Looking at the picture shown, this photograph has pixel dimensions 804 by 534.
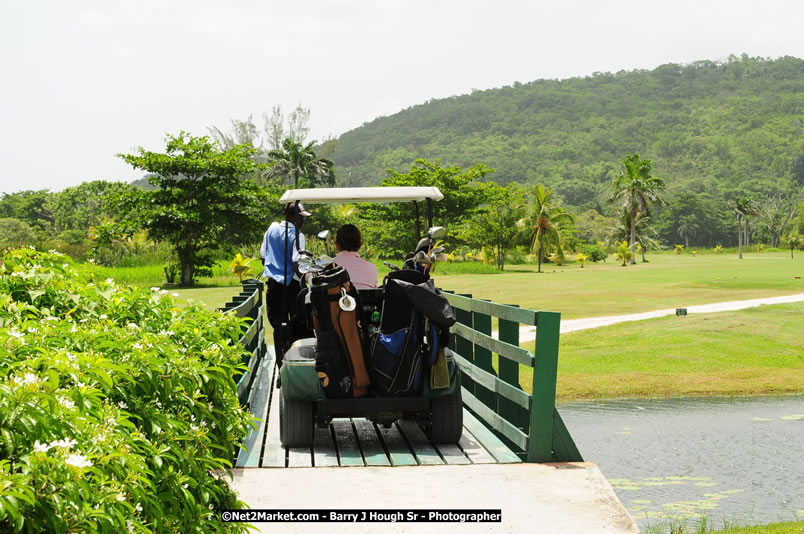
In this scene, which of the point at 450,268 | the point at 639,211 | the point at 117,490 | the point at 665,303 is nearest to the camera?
the point at 117,490

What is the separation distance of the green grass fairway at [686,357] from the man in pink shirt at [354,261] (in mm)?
9422

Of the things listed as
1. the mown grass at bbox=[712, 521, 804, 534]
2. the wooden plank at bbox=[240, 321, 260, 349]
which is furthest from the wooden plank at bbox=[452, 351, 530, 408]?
the mown grass at bbox=[712, 521, 804, 534]

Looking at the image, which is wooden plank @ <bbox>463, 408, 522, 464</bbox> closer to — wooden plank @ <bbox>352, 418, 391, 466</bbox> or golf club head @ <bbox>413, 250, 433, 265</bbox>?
wooden plank @ <bbox>352, 418, 391, 466</bbox>

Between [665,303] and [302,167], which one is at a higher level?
[302,167]

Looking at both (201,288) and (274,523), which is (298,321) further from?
(201,288)

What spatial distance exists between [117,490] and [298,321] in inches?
228

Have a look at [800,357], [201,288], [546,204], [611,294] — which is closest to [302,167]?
[546,204]

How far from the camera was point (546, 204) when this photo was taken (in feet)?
259

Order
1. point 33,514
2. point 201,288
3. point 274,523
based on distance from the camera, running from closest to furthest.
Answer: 1. point 33,514
2. point 274,523
3. point 201,288

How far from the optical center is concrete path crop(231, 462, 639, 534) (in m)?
4.49

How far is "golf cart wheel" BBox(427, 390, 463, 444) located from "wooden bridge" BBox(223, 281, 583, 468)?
0.22 feet

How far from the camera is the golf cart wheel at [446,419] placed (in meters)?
6.17

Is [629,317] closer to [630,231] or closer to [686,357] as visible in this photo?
[686,357]

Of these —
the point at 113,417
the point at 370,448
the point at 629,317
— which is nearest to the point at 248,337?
the point at 370,448
